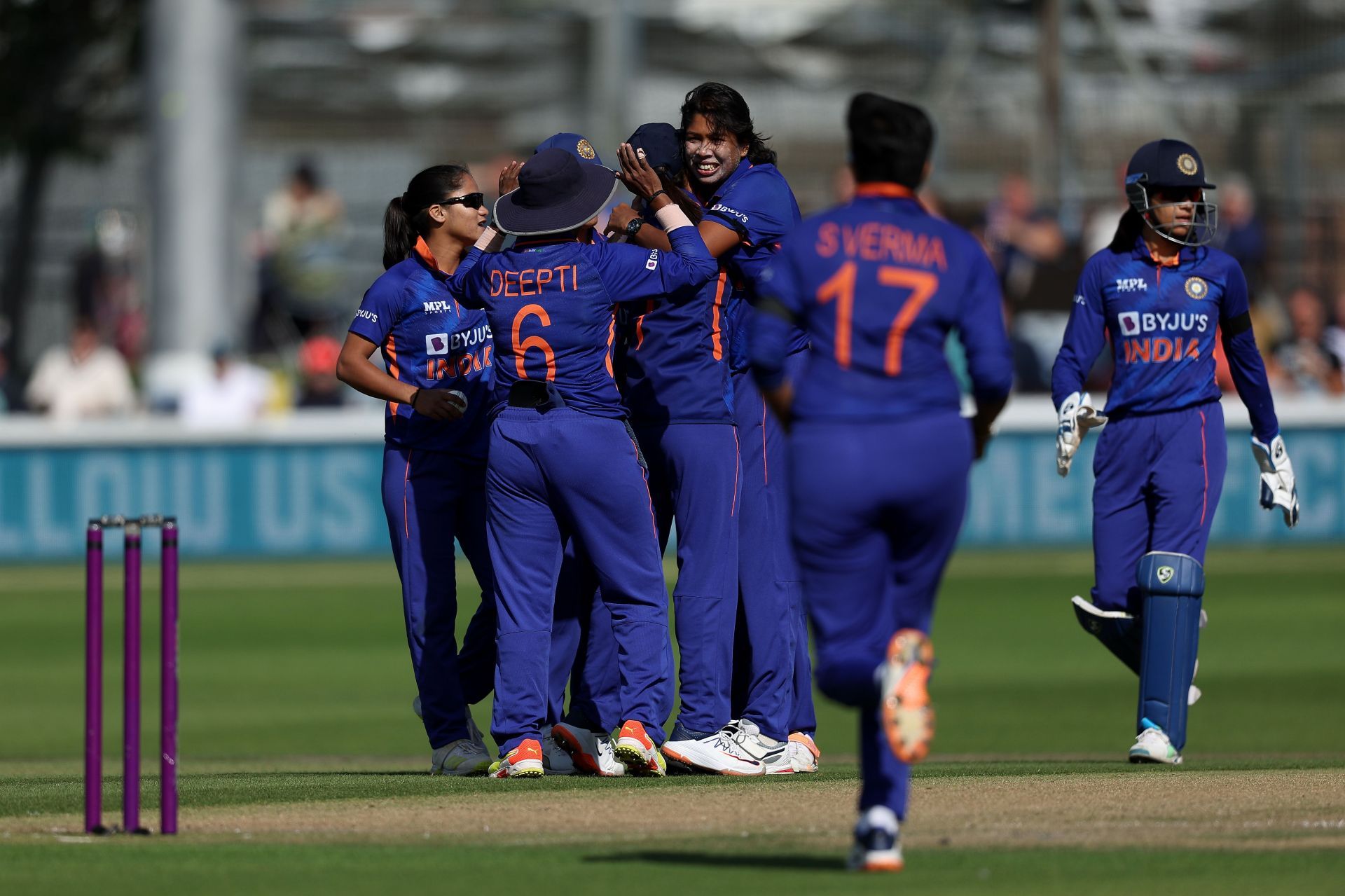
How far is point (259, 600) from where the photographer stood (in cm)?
1819

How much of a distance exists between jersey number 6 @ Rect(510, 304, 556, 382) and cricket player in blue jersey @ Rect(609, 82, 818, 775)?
0.60m

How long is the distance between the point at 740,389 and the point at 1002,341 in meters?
2.36

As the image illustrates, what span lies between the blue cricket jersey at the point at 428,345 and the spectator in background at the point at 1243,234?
15077mm

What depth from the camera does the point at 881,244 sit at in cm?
629

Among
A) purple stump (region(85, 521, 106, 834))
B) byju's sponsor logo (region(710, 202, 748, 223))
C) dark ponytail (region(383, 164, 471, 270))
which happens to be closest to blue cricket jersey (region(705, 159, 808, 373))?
byju's sponsor logo (region(710, 202, 748, 223))

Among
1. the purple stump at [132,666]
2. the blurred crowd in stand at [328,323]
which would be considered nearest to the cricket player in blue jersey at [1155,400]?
the purple stump at [132,666]

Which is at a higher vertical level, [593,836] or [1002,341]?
[1002,341]

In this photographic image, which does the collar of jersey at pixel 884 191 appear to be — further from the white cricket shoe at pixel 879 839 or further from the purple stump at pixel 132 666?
the purple stump at pixel 132 666

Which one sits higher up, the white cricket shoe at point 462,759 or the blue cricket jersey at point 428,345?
the blue cricket jersey at point 428,345

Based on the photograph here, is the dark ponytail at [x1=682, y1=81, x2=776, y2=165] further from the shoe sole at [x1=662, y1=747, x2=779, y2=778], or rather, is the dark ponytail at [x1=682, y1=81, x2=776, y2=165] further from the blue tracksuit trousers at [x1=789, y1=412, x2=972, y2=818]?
the blue tracksuit trousers at [x1=789, y1=412, x2=972, y2=818]

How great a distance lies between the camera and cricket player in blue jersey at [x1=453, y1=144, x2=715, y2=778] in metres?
8.07

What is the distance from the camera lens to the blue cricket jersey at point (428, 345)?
879 cm

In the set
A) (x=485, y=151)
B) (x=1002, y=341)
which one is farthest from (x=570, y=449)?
(x=485, y=151)

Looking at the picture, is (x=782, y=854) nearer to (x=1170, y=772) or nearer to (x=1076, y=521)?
(x=1170, y=772)
